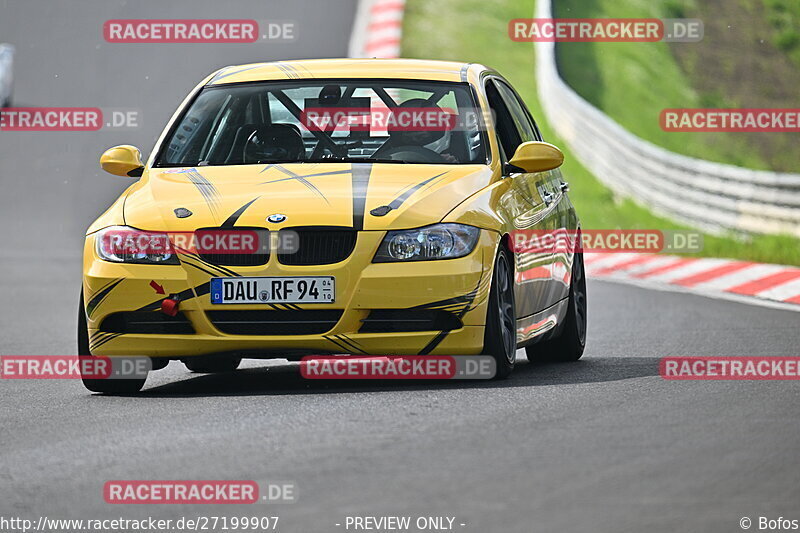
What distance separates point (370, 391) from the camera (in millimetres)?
8617

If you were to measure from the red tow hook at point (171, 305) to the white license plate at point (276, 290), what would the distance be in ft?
0.64

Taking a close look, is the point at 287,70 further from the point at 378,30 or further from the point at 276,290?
the point at 378,30

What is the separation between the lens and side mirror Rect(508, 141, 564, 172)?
952cm

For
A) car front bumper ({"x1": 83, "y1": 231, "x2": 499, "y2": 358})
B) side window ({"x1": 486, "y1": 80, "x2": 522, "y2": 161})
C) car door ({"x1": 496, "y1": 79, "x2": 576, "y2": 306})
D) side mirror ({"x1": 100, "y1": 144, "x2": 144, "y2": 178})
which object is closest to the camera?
car front bumper ({"x1": 83, "y1": 231, "x2": 499, "y2": 358})

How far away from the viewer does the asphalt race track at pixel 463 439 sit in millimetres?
5703

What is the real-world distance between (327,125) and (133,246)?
161 cm

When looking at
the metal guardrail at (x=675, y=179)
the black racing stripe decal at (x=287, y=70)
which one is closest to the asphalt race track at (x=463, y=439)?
the black racing stripe decal at (x=287, y=70)

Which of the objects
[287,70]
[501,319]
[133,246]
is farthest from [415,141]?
[133,246]

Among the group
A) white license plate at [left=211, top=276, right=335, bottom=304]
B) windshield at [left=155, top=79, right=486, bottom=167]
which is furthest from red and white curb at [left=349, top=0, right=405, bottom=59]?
white license plate at [left=211, top=276, right=335, bottom=304]

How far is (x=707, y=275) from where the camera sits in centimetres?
1736

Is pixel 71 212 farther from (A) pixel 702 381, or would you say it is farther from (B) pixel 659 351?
(A) pixel 702 381

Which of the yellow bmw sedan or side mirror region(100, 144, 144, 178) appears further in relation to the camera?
side mirror region(100, 144, 144, 178)

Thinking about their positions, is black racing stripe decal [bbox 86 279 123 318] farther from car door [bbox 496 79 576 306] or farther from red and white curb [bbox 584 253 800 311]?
red and white curb [bbox 584 253 800 311]

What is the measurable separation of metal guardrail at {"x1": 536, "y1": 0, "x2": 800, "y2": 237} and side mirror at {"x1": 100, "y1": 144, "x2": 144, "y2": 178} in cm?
1018
